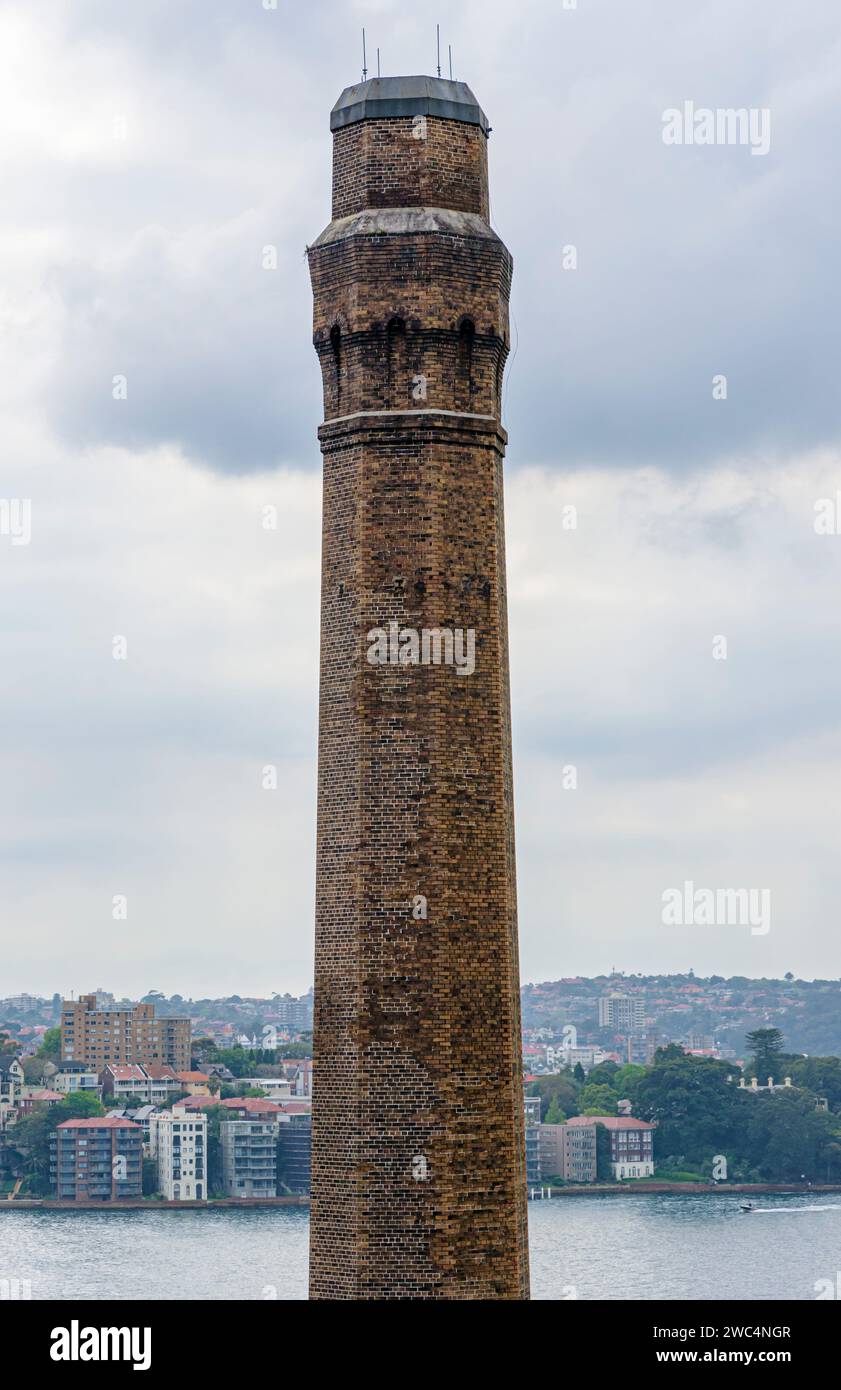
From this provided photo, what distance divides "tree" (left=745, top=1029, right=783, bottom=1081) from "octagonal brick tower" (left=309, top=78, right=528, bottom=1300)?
146 metres

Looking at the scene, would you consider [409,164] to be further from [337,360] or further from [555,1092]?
[555,1092]

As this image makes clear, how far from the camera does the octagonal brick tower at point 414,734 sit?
22484mm

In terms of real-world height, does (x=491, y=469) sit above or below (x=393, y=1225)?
above

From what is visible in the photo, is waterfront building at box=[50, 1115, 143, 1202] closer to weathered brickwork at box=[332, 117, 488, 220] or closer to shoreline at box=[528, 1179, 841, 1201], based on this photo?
shoreline at box=[528, 1179, 841, 1201]

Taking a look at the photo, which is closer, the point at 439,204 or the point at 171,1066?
the point at 439,204

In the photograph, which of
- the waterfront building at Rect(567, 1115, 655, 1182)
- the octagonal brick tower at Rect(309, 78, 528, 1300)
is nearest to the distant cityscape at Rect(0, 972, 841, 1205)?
the waterfront building at Rect(567, 1115, 655, 1182)

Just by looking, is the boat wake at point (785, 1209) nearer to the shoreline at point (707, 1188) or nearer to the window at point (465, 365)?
the shoreline at point (707, 1188)

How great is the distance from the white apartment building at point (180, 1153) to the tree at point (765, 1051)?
140ft

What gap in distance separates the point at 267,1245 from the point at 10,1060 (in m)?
78.5

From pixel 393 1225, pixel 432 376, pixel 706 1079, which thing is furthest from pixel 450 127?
pixel 706 1079

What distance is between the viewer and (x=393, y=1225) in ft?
73.3

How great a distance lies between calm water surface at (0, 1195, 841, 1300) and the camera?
97.2 meters

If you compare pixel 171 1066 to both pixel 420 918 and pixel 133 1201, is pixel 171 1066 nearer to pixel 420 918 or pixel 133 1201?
pixel 133 1201
